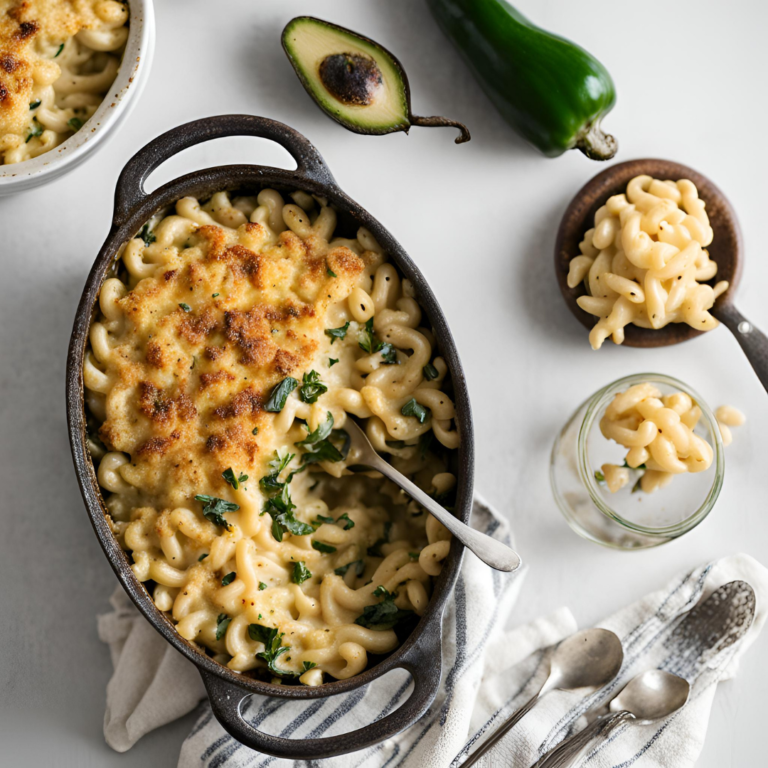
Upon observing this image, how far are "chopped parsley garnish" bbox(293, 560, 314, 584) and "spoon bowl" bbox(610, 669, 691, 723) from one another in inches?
48.7

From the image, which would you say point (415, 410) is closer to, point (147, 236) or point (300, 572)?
point (300, 572)

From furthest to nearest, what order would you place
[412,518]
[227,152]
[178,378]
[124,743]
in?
1. [227,152]
2. [124,743]
3. [412,518]
4. [178,378]

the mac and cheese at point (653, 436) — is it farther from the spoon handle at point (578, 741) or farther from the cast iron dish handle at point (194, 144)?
the cast iron dish handle at point (194, 144)

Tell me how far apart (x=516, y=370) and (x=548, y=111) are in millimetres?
925

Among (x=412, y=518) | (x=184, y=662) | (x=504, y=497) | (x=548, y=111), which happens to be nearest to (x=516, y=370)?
(x=504, y=497)

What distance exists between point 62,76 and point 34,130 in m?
0.20

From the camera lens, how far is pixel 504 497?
2887 millimetres

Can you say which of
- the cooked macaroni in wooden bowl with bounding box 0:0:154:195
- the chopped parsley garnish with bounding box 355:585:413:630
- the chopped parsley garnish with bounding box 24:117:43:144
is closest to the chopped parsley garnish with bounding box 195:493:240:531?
the chopped parsley garnish with bounding box 355:585:413:630

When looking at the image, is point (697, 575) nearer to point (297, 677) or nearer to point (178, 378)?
point (297, 677)

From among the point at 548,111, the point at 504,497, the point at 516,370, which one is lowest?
the point at 504,497

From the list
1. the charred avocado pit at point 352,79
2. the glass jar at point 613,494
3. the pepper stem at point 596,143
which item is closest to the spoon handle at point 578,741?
the glass jar at point 613,494

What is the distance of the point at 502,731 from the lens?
2648 mm

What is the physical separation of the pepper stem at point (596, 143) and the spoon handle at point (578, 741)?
1.97 meters

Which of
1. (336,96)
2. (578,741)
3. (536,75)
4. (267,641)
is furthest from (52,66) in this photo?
(578,741)
